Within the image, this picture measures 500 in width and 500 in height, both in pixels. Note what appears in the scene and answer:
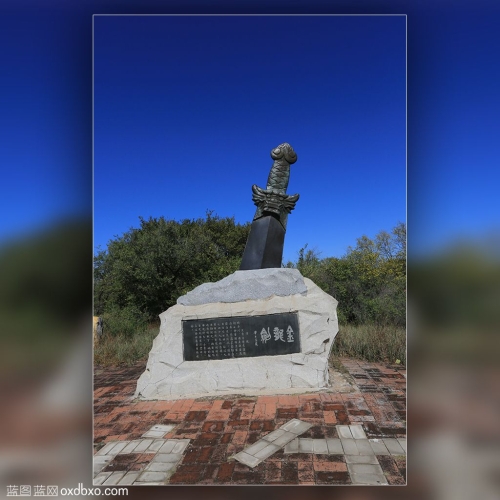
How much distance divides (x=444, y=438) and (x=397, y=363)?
3.33 metres

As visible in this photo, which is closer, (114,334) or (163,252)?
(114,334)

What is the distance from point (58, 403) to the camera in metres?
1.68

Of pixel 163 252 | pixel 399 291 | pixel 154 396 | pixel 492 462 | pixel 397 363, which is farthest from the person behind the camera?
pixel 163 252

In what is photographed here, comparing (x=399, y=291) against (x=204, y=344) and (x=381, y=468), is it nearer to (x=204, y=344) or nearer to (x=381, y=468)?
(x=204, y=344)

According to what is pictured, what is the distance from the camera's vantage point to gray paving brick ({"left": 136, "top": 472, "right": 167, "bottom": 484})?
2.27 metres

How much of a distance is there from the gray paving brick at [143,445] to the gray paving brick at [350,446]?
4.74ft

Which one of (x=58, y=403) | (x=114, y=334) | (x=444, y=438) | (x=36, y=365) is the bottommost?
(x=114, y=334)

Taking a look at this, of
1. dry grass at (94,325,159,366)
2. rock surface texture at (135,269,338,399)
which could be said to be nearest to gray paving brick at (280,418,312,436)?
rock surface texture at (135,269,338,399)

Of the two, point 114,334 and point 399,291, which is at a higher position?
point 399,291

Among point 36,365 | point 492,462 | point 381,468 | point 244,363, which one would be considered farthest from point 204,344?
point 492,462

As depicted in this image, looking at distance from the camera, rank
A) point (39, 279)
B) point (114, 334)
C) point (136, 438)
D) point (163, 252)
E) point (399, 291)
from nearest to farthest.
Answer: point (39, 279)
point (136, 438)
point (114, 334)
point (399, 291)
point (163, 252)

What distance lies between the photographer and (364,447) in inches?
101

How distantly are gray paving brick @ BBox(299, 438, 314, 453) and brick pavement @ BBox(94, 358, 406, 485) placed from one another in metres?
0.02

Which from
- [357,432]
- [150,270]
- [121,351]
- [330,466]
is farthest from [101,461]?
[150,270]
